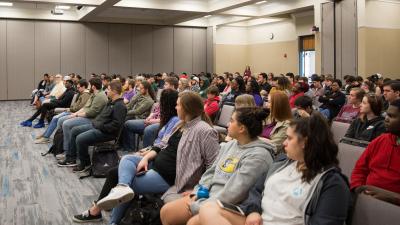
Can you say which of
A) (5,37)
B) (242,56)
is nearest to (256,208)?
(5,37)

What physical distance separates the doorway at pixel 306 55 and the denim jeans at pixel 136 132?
38.0 feet

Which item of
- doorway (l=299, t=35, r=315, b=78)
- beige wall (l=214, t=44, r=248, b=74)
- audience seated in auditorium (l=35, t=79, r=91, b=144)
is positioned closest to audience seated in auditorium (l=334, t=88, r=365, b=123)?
audience seated in auditorium (l=35, t=79, r=91, b=144)

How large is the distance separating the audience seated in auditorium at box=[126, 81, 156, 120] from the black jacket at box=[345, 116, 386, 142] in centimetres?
385

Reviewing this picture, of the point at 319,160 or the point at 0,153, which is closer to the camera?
the point at 319,160

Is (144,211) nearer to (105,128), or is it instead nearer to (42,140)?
(105,128)

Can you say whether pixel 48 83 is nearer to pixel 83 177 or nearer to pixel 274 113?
pixel 83 177

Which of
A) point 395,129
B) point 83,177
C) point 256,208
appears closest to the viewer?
point 256,208

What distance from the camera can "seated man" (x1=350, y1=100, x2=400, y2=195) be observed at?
274 centimetres

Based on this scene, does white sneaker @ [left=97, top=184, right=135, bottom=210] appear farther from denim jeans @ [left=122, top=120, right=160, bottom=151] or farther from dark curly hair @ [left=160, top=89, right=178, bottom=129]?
denim jeans @ [left=122, top=120, right=160, bottom=151]

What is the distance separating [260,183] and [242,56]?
1923cm

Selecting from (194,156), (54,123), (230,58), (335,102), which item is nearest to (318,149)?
(194,156)

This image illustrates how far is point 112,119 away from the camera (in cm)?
580

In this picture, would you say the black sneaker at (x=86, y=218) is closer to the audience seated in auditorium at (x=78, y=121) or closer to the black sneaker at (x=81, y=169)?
the black sneaker at (x=81, y=169)

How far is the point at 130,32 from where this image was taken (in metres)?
19.7
